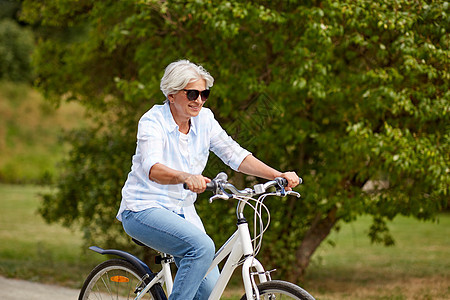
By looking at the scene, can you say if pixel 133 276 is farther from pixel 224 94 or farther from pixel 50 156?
pixel 50 156

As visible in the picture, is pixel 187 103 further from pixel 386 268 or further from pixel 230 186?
pixel 386 268

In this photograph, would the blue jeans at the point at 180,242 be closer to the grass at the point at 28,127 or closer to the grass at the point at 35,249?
the grass at the point at 35,249

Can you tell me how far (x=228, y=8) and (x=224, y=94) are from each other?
106 centimetres

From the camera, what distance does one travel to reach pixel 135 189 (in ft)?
12.1

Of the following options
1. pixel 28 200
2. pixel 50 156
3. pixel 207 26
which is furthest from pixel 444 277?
pixel 50 156

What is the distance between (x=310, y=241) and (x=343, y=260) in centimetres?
581

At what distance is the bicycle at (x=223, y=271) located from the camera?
3307 mm

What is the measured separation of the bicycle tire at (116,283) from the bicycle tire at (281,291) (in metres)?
0.78

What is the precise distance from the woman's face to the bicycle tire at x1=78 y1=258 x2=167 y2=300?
3.26ft

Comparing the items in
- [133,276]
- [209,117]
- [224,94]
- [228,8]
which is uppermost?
[228,8]

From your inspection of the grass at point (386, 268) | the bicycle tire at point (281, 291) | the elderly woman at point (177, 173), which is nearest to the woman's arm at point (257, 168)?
the elderly woman at point (177, 173)

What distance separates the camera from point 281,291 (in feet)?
10.7

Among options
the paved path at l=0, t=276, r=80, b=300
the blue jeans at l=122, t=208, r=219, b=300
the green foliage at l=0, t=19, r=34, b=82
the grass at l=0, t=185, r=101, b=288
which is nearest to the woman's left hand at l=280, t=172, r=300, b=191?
the blue jeans at l=122, t=208, r=219, b=300

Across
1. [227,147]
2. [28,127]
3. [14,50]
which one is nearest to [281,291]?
[227,147]
